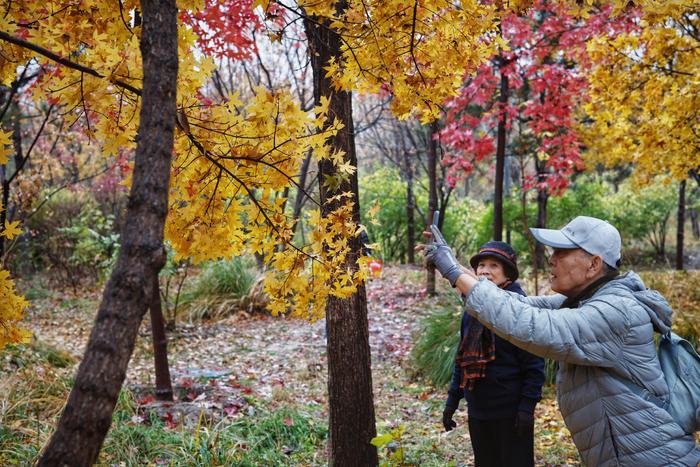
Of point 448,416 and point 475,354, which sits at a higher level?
point 475,354

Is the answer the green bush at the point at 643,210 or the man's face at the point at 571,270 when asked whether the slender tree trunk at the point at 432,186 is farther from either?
the green bush at the point at 643,210

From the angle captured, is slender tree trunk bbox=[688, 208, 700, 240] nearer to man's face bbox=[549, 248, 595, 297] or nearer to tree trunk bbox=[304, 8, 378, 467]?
tree trunk bbox=[304, 8, 378, 467]

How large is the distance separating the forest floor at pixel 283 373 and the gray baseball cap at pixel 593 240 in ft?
4.23

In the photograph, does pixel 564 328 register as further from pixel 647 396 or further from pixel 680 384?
pixel 680 384

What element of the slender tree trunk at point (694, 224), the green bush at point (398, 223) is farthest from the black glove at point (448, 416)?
the slender tree trunk at point (694, 224)

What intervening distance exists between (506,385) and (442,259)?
41.3 inches

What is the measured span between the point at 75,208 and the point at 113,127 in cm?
1183

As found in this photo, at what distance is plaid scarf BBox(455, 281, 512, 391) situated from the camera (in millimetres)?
2803

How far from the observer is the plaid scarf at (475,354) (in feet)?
9.20

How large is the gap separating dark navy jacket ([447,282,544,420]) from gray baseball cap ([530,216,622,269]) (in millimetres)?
919

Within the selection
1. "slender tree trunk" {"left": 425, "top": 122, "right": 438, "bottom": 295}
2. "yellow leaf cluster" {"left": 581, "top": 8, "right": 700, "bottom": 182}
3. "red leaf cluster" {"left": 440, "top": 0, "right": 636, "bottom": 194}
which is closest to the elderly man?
"yellow leaf cluster" {"left": 581, "top": 8, "right": 700, "bottom": 182}

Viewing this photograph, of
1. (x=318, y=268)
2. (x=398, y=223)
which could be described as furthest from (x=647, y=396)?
(x=398, y=223)

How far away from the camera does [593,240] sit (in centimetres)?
205

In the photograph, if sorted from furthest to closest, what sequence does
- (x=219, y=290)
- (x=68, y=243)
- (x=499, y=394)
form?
(x=68, y=243)
(x=219, y=290)
(x=499, y=394)
